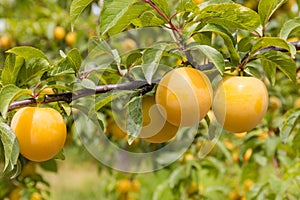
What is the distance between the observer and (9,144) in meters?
0.75

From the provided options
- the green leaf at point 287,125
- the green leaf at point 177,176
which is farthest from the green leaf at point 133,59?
the green leaf at point 177,176

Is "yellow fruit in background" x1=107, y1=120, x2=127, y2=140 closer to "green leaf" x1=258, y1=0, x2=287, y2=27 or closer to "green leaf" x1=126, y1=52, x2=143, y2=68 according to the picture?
"green leaf" x1=126, y1=52, x2=143, y2=68

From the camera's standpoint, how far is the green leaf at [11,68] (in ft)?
2.79

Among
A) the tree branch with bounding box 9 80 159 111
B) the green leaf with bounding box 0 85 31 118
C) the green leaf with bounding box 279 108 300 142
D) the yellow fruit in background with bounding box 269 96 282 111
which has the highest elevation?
the green leaf with bounding box 0 85 31 118

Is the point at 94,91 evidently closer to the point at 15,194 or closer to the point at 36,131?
the point at 36,131

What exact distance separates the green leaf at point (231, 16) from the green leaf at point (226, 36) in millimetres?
10

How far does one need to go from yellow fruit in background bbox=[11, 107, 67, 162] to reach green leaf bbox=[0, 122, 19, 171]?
28 millimetres

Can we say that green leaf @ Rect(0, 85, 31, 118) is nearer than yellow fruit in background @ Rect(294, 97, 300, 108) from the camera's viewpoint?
Yes

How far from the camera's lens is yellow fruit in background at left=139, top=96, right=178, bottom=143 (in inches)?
32.5

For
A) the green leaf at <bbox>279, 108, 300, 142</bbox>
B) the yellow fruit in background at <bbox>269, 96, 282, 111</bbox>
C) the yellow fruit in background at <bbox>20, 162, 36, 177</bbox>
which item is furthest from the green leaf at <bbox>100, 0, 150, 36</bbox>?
the yellow fruit in background at <bbox>269, 96, 282, 111</bbox>

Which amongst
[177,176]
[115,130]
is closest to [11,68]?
[115,130]

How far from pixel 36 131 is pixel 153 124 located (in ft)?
0.68

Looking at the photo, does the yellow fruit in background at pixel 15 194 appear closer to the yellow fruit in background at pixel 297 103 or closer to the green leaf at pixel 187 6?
the green leaf at pixel 187 6

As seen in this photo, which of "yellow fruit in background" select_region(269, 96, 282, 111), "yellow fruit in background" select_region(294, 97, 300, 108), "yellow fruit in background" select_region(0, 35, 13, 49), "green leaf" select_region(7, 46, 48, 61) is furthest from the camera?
"yellow fruit in background" select_region(0, 35, 13, 49)
